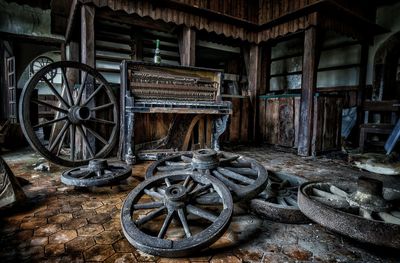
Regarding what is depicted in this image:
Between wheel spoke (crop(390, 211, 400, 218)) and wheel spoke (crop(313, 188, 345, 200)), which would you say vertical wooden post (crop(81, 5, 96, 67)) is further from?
wheel spoke (crop(390, 211, 400, 218))

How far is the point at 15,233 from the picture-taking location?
1781 millimetres

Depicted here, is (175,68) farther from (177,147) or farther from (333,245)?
(333,245)

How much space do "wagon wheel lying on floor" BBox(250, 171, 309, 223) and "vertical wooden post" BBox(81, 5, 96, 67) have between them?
382 cm

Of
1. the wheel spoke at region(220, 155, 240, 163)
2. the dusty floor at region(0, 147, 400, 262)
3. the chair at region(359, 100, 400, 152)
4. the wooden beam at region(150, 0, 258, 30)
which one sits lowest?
the dusty floor at region(0, 147, 400, 262)

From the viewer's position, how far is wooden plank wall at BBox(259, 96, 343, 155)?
5242 mm

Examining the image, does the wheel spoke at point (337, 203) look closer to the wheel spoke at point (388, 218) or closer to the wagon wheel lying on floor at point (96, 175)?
the wheel spoke at point (388, 218)

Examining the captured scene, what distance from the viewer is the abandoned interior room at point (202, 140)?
5.45 ft

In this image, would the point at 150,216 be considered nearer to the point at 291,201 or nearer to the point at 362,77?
the point at 291,201

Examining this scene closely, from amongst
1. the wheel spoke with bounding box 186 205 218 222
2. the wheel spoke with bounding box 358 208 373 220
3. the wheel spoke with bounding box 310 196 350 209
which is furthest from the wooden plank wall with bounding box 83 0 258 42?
the wheel spoke with bounding box 358 208 373 220

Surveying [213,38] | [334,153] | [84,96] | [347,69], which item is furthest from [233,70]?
[84,96]

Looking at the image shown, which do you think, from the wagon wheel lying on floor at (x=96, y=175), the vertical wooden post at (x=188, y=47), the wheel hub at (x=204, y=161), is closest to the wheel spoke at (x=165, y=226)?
the wheel hub at (x=204, y=161)

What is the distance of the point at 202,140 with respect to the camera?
16.5 ft

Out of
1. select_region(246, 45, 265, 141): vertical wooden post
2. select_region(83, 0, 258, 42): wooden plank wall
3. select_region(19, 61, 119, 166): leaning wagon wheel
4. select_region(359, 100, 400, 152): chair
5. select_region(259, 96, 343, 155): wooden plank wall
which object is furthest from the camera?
select_region(246, 45, 265, 141): vertical wooden post

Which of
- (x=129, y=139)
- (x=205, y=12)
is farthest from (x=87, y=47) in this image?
(x=205, y=12)
